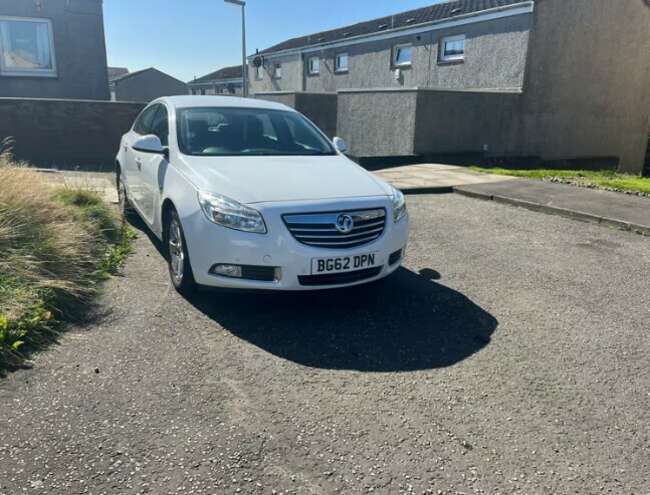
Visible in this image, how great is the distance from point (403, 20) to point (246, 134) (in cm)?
1964

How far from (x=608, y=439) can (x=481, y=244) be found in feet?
12.5

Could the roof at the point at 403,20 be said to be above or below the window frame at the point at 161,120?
above

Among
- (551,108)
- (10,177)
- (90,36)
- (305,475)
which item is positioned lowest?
(305,475)

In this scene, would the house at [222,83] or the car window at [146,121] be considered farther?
the house at [222,83]

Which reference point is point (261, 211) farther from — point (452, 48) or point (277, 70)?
point (277, 70)

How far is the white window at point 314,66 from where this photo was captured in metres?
26.9

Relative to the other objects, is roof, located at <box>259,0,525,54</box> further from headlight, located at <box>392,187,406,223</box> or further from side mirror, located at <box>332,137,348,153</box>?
headlight, located at <box>392,187,406,223</box>

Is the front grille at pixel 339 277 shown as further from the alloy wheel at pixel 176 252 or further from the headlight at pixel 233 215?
the alloy wheel at pixel 176 252

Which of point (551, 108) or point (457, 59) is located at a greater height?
point (457, 59)

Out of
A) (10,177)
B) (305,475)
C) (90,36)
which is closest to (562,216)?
(305,475)

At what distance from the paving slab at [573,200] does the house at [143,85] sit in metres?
45.3

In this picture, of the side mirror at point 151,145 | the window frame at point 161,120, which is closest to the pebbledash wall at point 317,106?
the window frame at point 161,120

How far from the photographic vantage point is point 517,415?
284cm

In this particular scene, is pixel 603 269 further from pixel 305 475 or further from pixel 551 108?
pixel 551 108
